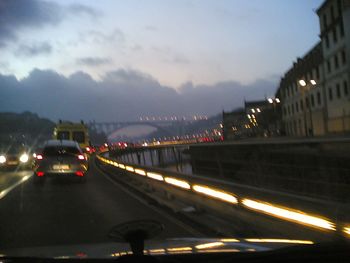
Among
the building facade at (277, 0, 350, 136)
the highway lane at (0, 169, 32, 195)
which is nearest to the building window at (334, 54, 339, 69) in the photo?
the building facade at (277, 0, 350, 136)

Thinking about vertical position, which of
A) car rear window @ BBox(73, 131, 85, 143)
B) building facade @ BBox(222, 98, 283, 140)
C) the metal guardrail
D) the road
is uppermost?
building facade @ BBox(222, 98, 283, 140)

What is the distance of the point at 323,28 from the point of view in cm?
6247

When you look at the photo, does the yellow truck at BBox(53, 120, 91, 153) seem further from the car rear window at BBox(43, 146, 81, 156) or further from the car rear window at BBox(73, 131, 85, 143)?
the car rear window at BBox(43, 146, 81, 156)

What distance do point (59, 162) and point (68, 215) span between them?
9.43 meters

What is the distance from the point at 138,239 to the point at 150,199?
11286mm

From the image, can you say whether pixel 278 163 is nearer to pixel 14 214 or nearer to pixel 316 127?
pixel 14 214

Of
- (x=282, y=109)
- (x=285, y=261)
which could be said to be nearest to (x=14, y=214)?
(x=285, y=261)

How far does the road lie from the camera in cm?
929

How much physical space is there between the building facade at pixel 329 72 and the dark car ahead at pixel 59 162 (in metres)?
29.6

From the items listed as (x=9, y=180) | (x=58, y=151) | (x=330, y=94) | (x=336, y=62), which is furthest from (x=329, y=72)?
(x=58, y=151)

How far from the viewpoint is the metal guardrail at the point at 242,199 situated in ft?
20.9

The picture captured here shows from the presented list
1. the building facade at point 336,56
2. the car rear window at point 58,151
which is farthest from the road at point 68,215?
the building facade at point 336,56

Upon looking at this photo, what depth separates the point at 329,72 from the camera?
201 ft

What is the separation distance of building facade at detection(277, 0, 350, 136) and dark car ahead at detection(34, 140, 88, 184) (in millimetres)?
29571
